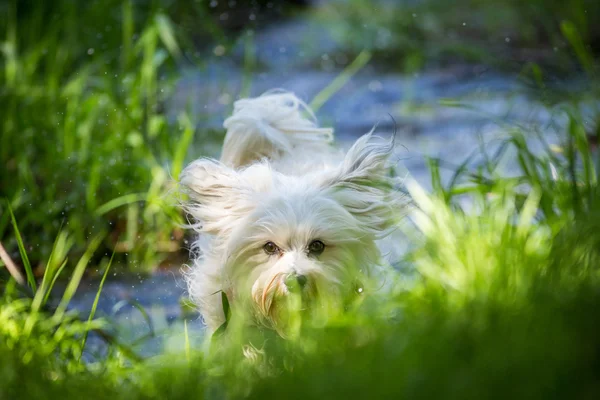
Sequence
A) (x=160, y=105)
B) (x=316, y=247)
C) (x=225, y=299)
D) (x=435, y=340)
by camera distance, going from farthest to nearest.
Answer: (x=160, y=105) → (x=316, y=247) → (x=225, y=299) → (x=435, y=340)

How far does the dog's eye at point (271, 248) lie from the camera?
339 cm

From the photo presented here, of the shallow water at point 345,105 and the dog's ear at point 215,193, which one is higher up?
the dog's ear at point 215,193

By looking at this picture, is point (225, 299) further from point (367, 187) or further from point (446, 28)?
point (446, 28)

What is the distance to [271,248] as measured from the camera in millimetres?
3396

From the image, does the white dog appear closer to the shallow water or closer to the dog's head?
the dog's head

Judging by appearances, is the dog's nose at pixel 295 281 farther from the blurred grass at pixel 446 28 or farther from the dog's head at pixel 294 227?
the blurred grass at pixel 446 28

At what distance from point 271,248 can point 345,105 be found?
16.0ft

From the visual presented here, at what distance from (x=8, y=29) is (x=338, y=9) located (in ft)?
20.3

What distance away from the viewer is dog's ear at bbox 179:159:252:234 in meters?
3.59

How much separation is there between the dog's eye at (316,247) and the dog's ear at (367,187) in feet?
0.77

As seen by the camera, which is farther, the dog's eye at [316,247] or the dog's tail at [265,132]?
the dog's tail at [265,132]

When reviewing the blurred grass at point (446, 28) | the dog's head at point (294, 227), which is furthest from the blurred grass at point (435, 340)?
the blurred grass at point (446, 28)

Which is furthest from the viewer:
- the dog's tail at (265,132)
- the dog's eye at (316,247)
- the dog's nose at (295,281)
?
the dog's tail at (265,132)

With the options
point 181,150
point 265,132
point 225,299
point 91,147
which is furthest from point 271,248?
point 91,147
